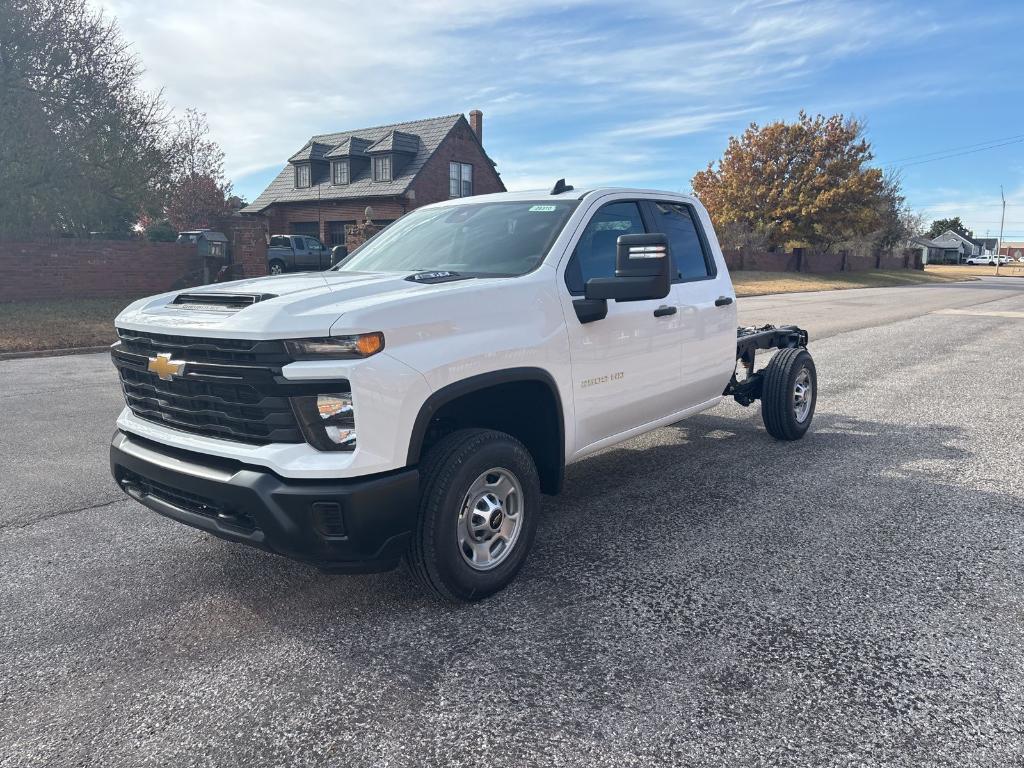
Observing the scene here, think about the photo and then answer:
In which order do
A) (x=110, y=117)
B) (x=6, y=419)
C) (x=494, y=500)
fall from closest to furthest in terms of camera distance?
(x=494, y=500), (x=6, y=419), (x=110, y=117)

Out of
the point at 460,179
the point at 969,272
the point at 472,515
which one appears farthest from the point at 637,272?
the point at 969,272

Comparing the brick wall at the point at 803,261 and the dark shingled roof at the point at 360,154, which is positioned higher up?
the dark shingled roof at the point at 360,154

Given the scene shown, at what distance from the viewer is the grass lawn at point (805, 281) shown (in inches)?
1313

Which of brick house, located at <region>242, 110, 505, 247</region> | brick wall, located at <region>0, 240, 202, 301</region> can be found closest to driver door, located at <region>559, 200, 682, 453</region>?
brick wall, located at <region>0, 240, 202, 301</region>

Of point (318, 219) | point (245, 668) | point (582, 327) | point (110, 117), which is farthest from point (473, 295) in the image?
point (318, 219)

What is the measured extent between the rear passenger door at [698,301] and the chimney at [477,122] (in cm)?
3885

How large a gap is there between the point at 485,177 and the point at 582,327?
38.8m

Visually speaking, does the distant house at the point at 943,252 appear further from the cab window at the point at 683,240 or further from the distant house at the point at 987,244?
the cab window at the point at 683,240

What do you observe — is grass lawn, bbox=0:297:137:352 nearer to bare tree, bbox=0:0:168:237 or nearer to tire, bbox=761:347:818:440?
bare tree, bbox=0:0:168:237

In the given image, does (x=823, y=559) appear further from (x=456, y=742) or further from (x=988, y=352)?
(x=988, y=352)

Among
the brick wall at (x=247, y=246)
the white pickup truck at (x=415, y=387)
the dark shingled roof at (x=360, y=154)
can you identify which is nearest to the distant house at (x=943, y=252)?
the dark shingled roof at (x=360, y=154)

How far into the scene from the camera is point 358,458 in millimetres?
3010

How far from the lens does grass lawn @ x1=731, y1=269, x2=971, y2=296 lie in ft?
109

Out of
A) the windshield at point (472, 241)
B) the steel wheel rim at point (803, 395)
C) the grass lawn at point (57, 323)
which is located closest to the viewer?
the windshield at point (472, 241)
